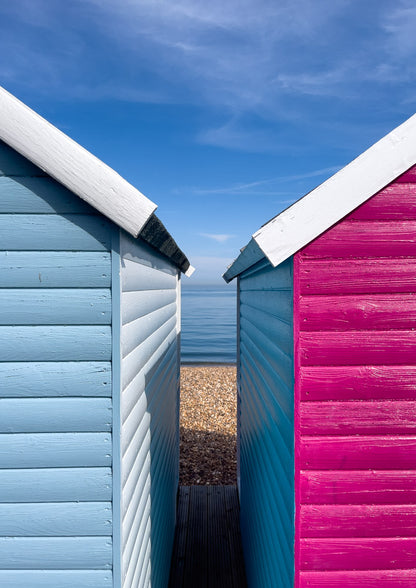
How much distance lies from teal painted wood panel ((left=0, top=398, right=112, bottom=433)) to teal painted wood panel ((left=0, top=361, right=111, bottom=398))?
0.14 ft

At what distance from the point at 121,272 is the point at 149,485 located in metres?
2.12

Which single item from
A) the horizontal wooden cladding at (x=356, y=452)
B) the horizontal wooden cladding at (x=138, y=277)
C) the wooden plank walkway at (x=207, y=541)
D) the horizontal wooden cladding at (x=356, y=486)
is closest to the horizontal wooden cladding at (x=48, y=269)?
the horizontal wooden cladding at (x=138, y=277)

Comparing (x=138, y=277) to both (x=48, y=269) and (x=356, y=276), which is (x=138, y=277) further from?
(x=356, y=276)

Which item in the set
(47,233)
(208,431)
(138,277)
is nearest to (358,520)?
(138,277)

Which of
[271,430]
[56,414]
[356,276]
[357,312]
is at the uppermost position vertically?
[356,276]

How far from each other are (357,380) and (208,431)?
8.89 m

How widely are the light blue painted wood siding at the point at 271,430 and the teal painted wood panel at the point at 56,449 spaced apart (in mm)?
1091

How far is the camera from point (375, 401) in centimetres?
227

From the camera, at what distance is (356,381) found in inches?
88.7

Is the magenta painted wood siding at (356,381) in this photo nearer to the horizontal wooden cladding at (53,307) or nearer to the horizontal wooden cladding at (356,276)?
the horizontal wooden cladding at (356,276)

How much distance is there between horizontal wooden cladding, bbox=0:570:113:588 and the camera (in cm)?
248

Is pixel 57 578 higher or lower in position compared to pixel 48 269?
lower

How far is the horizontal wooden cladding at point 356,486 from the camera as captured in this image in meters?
2.27

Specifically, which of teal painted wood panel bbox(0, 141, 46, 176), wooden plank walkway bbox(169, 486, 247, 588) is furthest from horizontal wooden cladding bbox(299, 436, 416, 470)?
wooden plank walkway bbox(169, 486, 247, 588)
